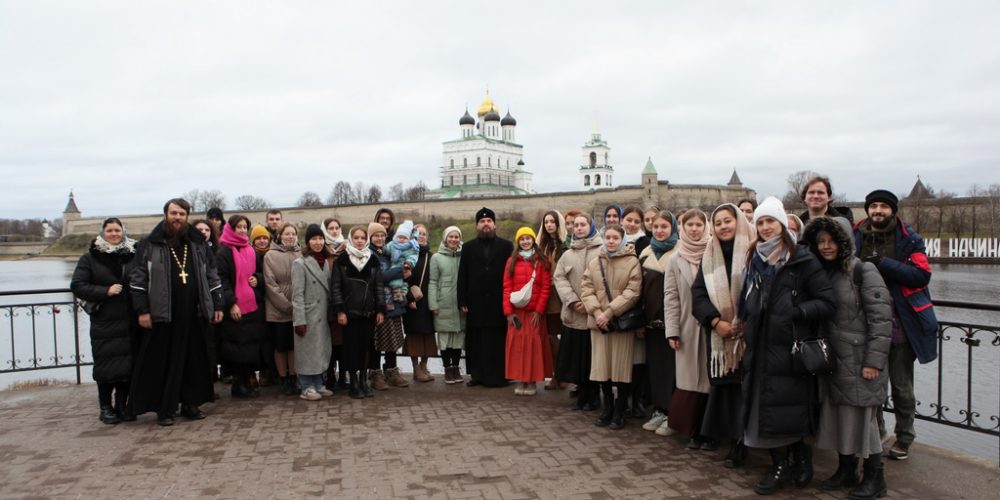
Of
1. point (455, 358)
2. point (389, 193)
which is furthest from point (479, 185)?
point (455, 358)

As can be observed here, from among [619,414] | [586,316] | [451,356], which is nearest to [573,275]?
[586,316]

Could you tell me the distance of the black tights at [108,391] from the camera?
19.4 feet

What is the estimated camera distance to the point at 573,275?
6.39 metres

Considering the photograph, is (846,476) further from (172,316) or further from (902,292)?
(172,316)

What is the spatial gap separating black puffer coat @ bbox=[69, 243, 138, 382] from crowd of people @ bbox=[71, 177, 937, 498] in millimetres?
13

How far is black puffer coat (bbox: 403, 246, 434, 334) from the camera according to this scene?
742 centimetres

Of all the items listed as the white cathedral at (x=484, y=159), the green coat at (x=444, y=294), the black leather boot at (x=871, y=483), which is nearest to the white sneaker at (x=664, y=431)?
the black leather boot at (x=871, y=483)

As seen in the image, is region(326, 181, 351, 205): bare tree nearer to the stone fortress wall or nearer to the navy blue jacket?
the stone fortress wall

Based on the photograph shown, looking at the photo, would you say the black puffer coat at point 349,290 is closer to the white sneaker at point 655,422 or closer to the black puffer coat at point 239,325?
the black puffer coat at point 239,325

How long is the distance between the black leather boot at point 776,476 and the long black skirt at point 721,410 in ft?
1.53

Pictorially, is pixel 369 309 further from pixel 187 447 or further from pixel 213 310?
pixel 187 447

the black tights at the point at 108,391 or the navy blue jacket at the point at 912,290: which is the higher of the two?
the navy blue jacket at the point at 912,290

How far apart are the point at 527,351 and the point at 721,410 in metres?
2.41

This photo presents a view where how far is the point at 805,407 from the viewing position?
425cm
